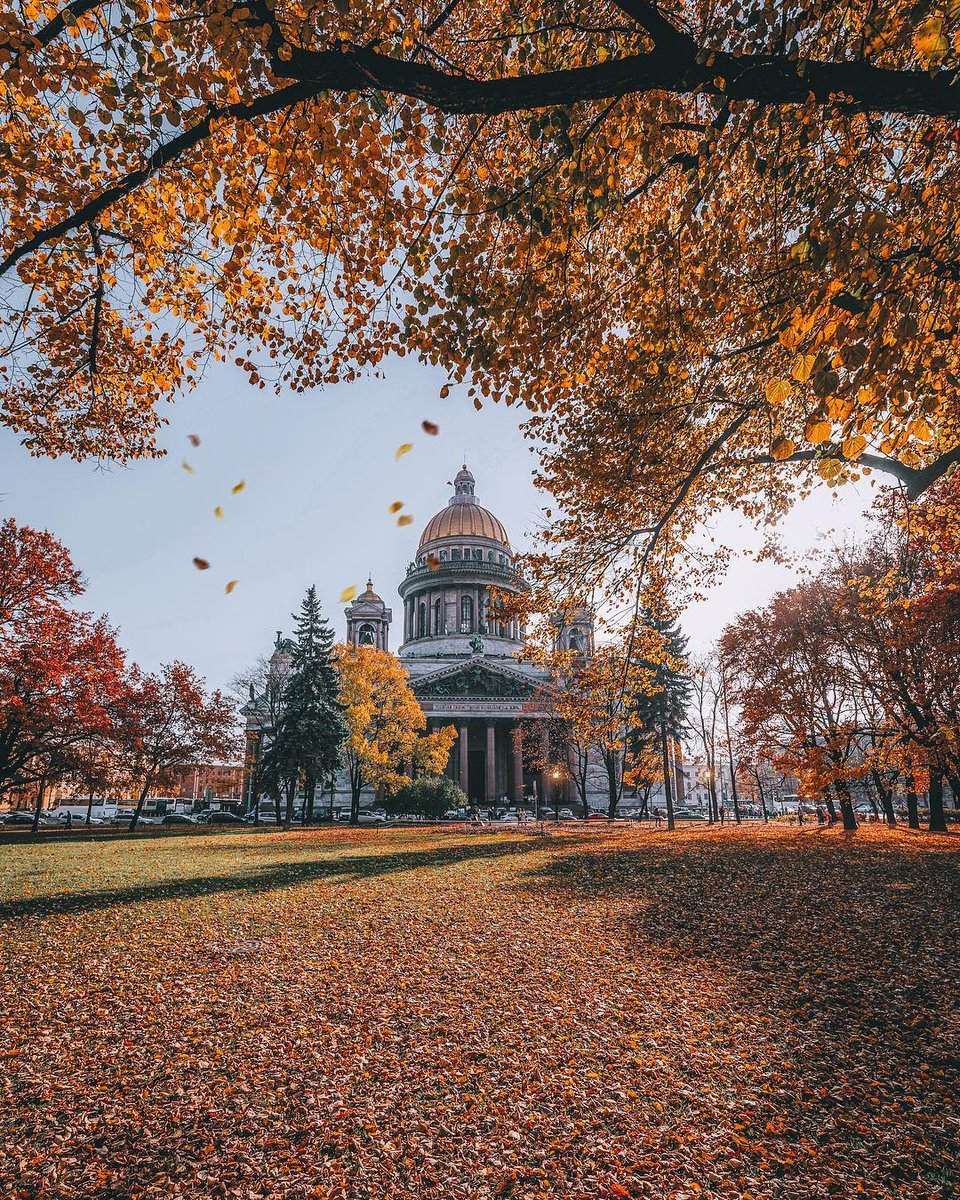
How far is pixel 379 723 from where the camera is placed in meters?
40.5

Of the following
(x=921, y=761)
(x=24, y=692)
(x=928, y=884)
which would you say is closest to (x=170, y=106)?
(x=928, y=884)

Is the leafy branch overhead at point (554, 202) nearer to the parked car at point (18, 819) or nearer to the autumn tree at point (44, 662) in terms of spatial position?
the autumn tree at point (44, 662)

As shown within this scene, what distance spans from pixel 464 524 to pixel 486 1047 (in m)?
69.7

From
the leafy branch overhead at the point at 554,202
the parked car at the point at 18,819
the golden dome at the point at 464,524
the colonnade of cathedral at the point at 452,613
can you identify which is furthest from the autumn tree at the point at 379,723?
the golden dome at the point at 464,524

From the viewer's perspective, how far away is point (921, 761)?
53.6 feet

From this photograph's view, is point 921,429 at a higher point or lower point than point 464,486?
lower

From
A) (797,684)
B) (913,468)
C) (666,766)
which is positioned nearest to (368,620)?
(666,766)

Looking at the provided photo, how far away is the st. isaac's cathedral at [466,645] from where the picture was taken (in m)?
54.3

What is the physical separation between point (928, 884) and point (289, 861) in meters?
15.0

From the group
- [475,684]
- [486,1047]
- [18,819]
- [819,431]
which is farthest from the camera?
[475,684]

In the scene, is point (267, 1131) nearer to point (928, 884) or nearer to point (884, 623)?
point (928, 884)

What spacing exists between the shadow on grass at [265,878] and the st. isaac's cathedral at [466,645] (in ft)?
79.3

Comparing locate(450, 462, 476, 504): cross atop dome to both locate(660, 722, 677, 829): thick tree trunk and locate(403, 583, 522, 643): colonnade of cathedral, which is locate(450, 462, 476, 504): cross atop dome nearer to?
locate(403, 583, 522, 643): colonnade of cathedral

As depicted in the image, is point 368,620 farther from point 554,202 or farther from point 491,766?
point 554,202
